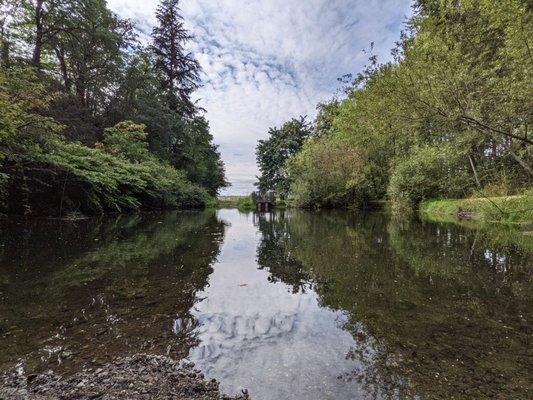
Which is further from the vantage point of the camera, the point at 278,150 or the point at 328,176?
the point at 278,150

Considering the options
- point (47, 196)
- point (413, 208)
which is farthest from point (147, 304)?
point (413, 208)

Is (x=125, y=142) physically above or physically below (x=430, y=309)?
above

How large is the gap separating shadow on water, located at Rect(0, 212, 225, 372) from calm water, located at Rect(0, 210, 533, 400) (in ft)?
0.06

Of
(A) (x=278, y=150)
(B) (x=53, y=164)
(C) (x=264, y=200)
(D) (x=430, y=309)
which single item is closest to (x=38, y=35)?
(B) (x=53, y=164)

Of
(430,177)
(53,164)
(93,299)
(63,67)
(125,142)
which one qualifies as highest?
(63,67)

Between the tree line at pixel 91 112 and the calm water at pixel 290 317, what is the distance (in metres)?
4.72

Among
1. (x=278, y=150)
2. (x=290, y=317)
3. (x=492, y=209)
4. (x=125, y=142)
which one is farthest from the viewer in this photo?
(x=278, y=150)

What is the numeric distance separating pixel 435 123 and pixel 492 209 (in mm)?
6228

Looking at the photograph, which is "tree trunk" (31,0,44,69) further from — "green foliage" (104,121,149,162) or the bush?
the bush

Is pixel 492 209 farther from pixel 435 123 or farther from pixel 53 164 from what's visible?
pixel 53 164

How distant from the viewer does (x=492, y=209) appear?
11742mm

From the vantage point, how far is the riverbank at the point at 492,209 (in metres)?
10.1

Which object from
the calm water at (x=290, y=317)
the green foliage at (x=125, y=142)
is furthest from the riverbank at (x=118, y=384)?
the green foliage at (x=125, y=142)

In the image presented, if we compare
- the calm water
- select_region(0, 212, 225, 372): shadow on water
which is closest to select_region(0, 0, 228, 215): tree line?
select_region(0, 212, 225, 372): shadow on water
